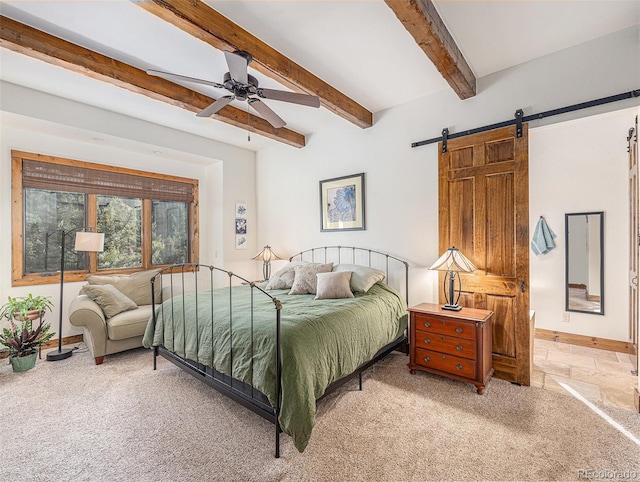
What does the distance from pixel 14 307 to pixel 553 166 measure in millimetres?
6461

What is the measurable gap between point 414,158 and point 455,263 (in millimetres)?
1385

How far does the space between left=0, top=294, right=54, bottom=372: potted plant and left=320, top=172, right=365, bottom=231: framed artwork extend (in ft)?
11.3

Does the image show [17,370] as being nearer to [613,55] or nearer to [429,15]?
[429,15]

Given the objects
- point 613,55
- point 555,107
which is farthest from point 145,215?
point 613,55

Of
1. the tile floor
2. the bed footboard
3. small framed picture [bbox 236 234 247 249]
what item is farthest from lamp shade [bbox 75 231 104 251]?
the tile floor

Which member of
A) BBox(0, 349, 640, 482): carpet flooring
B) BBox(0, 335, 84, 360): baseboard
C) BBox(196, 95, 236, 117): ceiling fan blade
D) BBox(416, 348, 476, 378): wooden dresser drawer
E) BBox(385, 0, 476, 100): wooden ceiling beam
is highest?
BBox(385, 0, 476, 100): wooden ceiling beam

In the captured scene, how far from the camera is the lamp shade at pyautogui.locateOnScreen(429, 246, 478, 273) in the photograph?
281cm

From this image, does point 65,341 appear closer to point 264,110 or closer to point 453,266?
point 264,110

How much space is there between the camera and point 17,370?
304cm

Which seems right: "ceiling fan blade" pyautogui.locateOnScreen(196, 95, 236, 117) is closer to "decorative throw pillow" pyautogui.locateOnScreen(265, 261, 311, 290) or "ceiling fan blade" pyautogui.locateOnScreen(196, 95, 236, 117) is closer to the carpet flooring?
"decorative throw pillow" pyautogui.locateOnScreen(265, 261, 311, 290)

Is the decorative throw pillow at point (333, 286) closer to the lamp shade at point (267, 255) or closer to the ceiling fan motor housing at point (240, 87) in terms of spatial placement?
the lamp shade at point (267, 255)

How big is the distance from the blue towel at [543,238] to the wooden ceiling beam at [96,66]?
13.7 ft

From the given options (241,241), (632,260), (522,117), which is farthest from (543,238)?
(241,241)

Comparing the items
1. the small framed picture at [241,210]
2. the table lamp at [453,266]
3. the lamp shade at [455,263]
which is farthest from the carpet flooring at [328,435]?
the small framed picture at [241,210]
